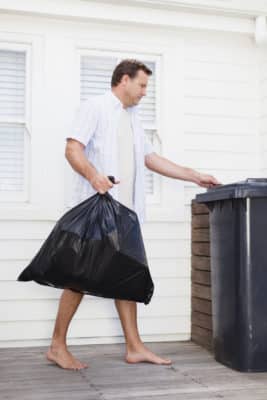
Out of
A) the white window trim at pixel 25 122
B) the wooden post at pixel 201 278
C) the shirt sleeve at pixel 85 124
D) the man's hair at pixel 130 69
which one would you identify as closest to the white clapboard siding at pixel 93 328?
the wooden post at pixel 201 278

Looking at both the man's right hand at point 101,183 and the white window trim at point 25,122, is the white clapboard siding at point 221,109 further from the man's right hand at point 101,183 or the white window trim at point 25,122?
the man's right hand at point 101,183

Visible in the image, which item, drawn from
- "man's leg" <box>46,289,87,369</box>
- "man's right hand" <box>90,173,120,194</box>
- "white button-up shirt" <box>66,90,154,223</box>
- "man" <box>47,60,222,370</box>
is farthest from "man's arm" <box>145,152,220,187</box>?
"man's leg" <box>46,289,87,369</box>

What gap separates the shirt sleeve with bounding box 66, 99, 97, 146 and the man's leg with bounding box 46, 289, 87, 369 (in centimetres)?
83

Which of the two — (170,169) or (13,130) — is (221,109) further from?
(13,130)

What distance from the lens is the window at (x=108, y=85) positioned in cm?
427

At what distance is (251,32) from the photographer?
437 centimetres

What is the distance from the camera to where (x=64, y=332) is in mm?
3393

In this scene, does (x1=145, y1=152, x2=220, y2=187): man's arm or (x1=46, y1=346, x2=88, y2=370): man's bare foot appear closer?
(x1=46, y1=346, x2=88, y2=370): man's bare foot

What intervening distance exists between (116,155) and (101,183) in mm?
329

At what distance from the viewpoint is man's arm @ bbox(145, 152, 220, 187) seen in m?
3.79

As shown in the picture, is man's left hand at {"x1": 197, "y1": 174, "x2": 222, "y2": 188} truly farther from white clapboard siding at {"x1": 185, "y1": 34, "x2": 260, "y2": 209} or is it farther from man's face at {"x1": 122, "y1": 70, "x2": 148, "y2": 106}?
man's face at {"x1": 122, "y1": 70, "x2": 148, "y2": 106}

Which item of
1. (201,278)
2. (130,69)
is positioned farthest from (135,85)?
(201,278)

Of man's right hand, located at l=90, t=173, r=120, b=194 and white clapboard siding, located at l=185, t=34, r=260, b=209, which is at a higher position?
white clapboard siding, located at l=185, t=34, r=260, b=209

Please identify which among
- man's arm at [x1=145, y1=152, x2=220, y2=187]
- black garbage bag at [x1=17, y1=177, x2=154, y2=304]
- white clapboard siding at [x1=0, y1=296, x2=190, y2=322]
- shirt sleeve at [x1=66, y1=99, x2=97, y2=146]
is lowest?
white clapboard siding at [x1=0, y1=296, x2=190, y2=322]
